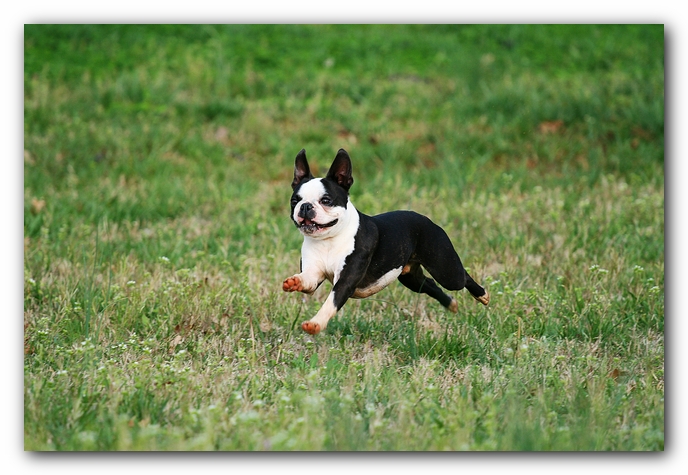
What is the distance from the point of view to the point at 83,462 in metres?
3.36

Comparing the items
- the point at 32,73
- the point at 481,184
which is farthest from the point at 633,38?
the point at 32,73

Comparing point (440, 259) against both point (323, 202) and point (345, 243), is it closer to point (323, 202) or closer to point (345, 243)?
point (345, 243)

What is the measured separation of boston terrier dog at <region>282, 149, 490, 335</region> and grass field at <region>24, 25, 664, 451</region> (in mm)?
435

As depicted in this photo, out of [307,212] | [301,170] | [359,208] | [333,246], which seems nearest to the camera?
[307,212]

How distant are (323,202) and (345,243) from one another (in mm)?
173

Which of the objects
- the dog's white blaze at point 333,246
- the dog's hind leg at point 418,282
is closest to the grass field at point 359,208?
the dog's hind leg at point 418,282

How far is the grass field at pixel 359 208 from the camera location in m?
3.36

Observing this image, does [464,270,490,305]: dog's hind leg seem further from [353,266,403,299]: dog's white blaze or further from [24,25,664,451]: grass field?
[353,266,403,299]: dog's white blaze

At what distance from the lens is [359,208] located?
249 inches

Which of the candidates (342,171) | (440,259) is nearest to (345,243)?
(342,171)

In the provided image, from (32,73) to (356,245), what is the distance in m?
6.01

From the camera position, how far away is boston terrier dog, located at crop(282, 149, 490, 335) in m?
3.16

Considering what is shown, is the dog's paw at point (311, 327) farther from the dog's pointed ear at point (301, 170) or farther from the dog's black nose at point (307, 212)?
the dog's pointed ear at point (301, 170)

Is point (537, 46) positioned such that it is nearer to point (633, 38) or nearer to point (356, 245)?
point (633, 38)
